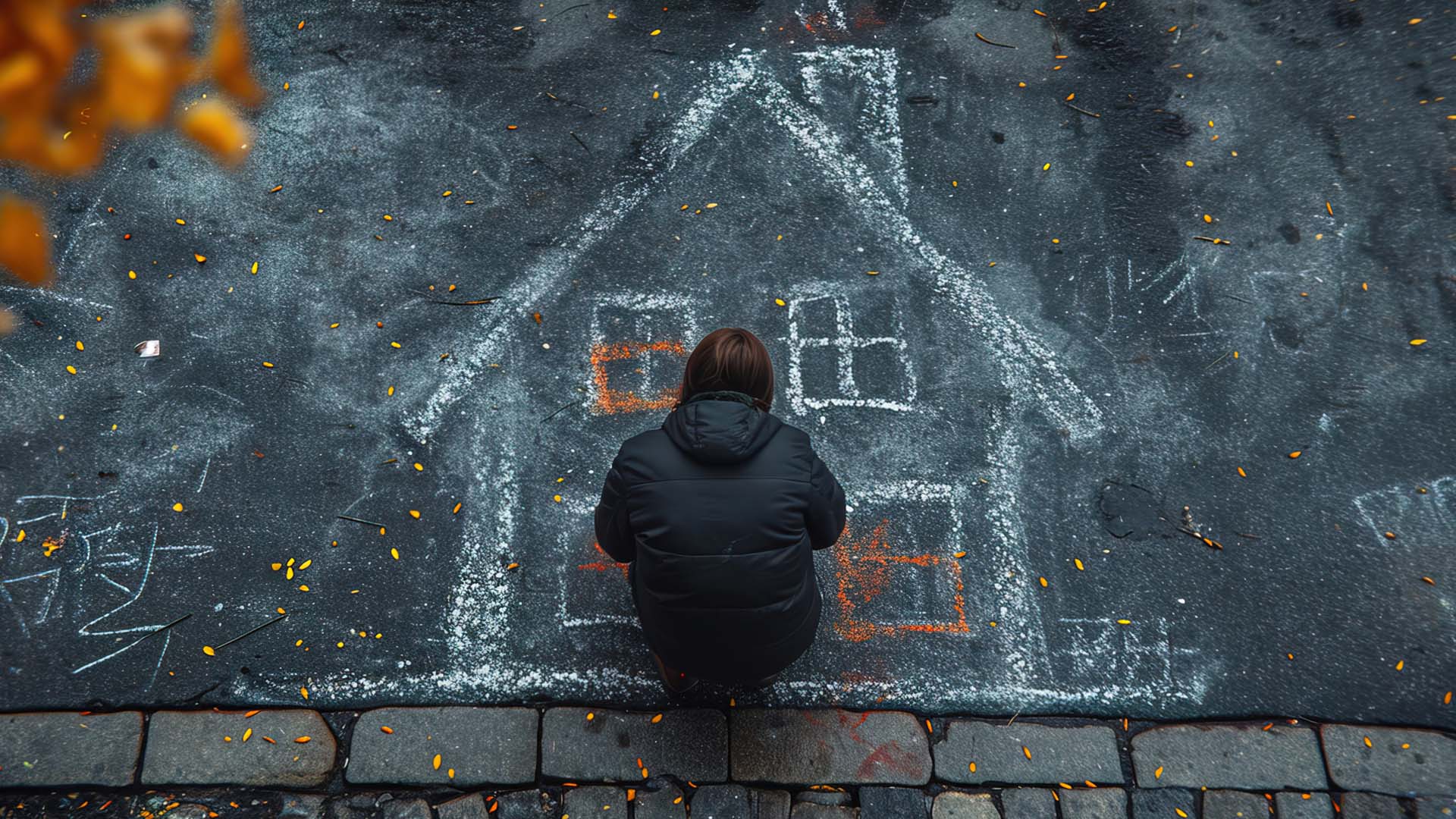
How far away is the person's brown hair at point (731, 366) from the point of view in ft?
9.14

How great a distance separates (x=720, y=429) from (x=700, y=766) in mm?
1573

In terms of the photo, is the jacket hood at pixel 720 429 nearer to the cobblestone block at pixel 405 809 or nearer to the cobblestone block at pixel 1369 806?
the cobblestone block at pixel 405 809

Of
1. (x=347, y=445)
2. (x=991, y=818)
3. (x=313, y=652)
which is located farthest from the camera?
(x=347, y=445)

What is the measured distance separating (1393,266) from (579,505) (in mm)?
4060

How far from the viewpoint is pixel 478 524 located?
150 inches

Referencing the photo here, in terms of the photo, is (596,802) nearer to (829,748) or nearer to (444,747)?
(444,747)

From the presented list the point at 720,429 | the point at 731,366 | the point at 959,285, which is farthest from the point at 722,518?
the point at 959,285

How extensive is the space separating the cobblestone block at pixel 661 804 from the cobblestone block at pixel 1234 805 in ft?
6.65

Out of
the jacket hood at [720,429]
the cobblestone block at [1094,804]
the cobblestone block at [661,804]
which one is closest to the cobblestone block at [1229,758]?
the cobblestone block at [1094,804]

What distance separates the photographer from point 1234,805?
3383 millimetres

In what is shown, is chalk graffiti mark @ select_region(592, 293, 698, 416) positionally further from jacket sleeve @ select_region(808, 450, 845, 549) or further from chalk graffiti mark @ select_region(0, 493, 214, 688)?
chalk graffiti mark @ select_region(0, 493, 214, 688)

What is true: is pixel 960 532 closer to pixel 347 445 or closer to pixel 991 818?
pixel 991 818

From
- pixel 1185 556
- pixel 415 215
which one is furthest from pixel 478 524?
pixel 1185 556

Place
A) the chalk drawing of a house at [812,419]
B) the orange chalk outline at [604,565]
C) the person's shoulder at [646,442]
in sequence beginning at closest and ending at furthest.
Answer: the person's shoulder at [646,442], the chalk drawing of a house at [812,419], the orange chalk outline at [604,565]
